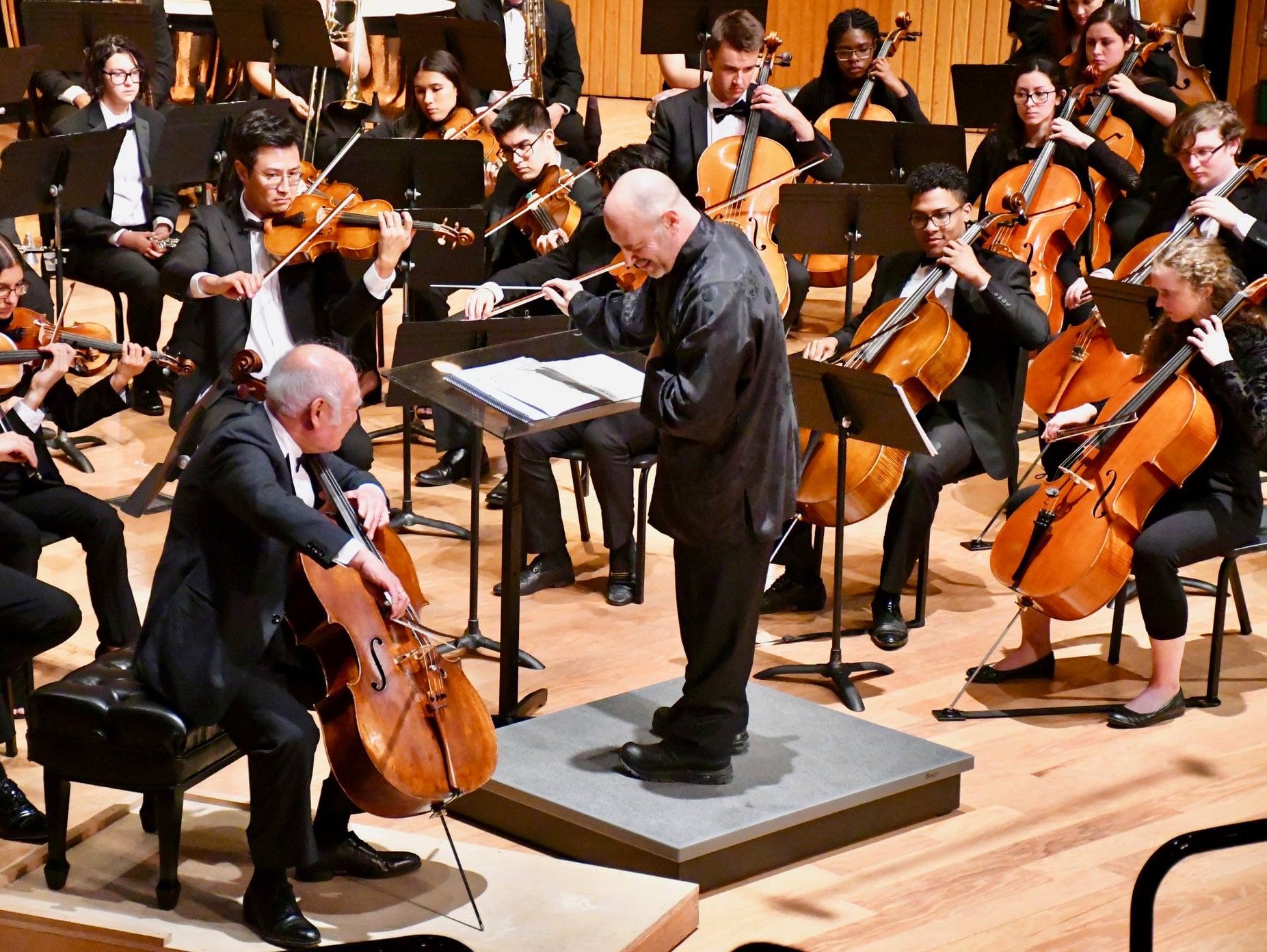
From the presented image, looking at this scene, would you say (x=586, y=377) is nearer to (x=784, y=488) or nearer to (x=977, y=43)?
(x=784, y=488)

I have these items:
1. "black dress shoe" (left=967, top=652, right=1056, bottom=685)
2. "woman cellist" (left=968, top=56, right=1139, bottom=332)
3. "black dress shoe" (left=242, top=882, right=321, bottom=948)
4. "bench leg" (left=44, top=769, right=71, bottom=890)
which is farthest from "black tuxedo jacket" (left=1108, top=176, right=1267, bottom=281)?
"bench leg" (left=44, top=769, right=71, bottom=890)

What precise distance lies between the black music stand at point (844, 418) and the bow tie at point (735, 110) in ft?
6.23

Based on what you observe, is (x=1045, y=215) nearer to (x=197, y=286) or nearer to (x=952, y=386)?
(x=952, y=386)

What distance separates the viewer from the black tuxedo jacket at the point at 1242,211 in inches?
184

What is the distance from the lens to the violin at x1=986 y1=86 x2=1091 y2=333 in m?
5.16

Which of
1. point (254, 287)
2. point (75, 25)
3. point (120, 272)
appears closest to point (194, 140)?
point (120, 272)

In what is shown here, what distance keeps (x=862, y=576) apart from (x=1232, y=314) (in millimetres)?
1365

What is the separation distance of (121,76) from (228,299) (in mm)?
1787

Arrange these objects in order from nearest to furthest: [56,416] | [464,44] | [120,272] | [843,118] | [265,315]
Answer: [56,416] < [265,315] < [120,272] < [464,44] < [843,118]

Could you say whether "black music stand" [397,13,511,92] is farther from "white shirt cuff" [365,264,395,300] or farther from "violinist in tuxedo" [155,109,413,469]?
"white shirt cuff" [365,264,395,300]

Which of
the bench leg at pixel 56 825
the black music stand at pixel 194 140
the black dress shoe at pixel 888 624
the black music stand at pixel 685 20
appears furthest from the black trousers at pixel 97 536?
the black music stand at pixel 685 20

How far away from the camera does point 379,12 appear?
7.38 metres

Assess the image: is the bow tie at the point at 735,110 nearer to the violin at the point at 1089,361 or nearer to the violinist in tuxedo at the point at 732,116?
the violinist in tuxedo at the point at 732,116

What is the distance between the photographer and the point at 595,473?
4.50 meters
